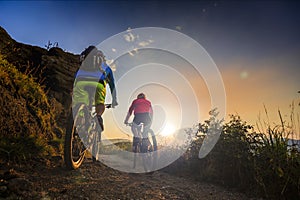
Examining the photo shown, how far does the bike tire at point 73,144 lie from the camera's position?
4211mm

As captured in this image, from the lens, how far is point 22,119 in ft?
16.8

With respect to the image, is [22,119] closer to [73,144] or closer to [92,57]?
[73,144]

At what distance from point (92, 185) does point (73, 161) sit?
782mm

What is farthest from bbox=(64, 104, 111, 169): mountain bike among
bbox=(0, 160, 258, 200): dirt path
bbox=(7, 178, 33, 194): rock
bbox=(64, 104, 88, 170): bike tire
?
bbox=(7, 178, 33, 194): rock

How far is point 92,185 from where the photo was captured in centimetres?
401

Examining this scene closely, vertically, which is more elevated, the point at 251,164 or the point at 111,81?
the point at 111,81

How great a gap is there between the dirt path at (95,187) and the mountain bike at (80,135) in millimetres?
325

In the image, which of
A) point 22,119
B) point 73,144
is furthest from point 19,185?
point 22,119

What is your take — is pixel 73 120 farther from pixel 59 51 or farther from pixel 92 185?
pixel 59 51

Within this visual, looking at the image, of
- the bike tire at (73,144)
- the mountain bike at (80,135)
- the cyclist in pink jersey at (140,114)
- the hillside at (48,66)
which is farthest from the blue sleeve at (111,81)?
the hillside at (48,66)

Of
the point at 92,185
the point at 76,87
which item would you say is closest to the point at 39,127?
the point at 76,87

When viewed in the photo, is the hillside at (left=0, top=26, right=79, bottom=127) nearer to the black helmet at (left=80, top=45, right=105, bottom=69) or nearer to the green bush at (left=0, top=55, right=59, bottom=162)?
the green bush at (left=0, top=55, right=59, bottom=162)

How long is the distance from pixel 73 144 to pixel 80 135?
28 centimetres

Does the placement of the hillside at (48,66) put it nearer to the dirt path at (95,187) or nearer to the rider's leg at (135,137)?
the rider's leg at (135,137)
